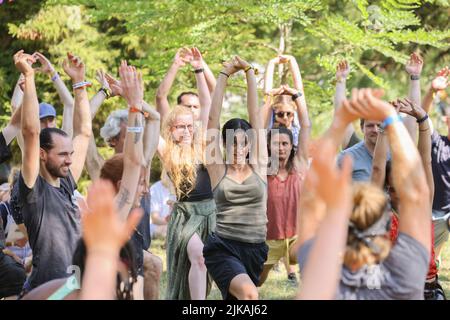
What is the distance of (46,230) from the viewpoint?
5.34 meters

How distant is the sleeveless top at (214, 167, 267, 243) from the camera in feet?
21.1

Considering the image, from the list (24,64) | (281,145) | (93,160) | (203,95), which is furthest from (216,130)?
(93,160)

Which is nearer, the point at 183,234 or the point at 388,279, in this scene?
the point at 388,279

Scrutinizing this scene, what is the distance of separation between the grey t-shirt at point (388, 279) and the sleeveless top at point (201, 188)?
3641 mm

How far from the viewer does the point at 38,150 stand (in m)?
5.23

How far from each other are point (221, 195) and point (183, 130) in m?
1.03

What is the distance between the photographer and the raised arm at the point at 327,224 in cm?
278

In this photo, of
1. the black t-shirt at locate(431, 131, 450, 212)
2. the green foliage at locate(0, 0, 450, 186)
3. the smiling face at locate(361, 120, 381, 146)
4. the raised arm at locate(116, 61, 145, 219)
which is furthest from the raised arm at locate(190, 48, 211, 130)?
the green foliage at locate(0, 0, 450, 186)

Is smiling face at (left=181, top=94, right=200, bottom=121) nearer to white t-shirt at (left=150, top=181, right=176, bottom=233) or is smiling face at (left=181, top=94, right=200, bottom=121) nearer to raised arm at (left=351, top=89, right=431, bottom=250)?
white t-shirt at (left=150, top=181, right=176, bottom=233)

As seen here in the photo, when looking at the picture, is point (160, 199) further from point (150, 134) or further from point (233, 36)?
point (150, 134)
